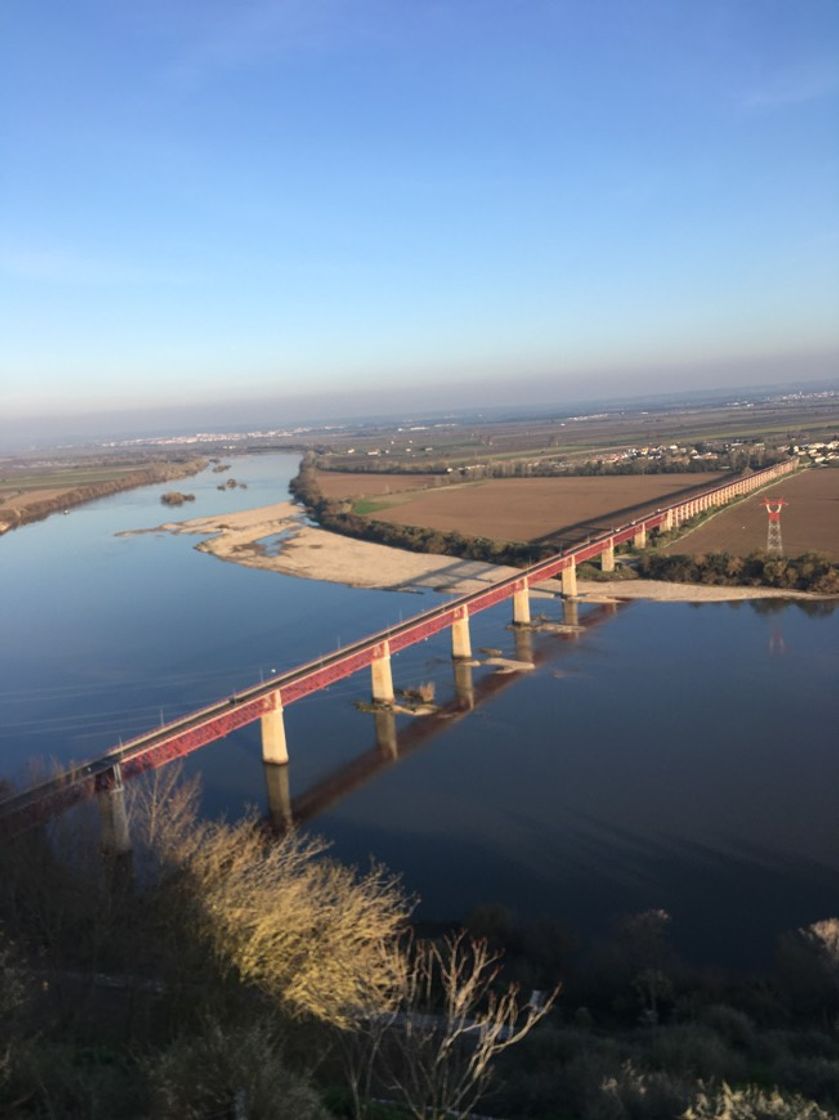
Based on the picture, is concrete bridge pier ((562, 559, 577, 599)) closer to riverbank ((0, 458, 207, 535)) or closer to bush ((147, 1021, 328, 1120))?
bush ((147, 1021, 328, 1120))

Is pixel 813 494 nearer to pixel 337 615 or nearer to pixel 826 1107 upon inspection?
pixel 337 615

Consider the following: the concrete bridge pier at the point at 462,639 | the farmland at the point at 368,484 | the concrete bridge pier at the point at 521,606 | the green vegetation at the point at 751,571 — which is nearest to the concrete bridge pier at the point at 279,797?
the concrete bridge pier at the point at 462,639

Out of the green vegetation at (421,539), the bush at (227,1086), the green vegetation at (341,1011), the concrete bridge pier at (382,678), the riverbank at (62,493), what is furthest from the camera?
the riverbank at (62,493)

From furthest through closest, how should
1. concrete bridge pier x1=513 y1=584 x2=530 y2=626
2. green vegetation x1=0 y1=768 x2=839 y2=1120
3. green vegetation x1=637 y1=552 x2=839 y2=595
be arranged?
green vegetation x1=637 y1=552 x2=839 y2=595
concrete bridge pier x1=513 y1=584 x2=530 y2=626
green vegetation x1=0 y1=768 x2=839 y2=1120

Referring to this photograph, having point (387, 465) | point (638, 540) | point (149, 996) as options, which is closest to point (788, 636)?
point (638, 540)

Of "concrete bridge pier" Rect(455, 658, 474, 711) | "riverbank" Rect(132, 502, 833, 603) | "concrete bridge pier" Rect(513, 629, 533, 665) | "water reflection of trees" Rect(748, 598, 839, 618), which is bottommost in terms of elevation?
"concrete bridge pier" Rect(513, 629, 533, 665)

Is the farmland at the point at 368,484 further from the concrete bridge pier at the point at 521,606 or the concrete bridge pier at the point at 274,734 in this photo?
the concrete bridge pier at the point at 274,734

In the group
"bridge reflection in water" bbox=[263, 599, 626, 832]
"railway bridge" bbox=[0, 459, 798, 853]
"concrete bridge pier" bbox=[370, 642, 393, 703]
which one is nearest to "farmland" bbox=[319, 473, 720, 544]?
"railway bridge" bbox=[0, 459, 798, 853]
